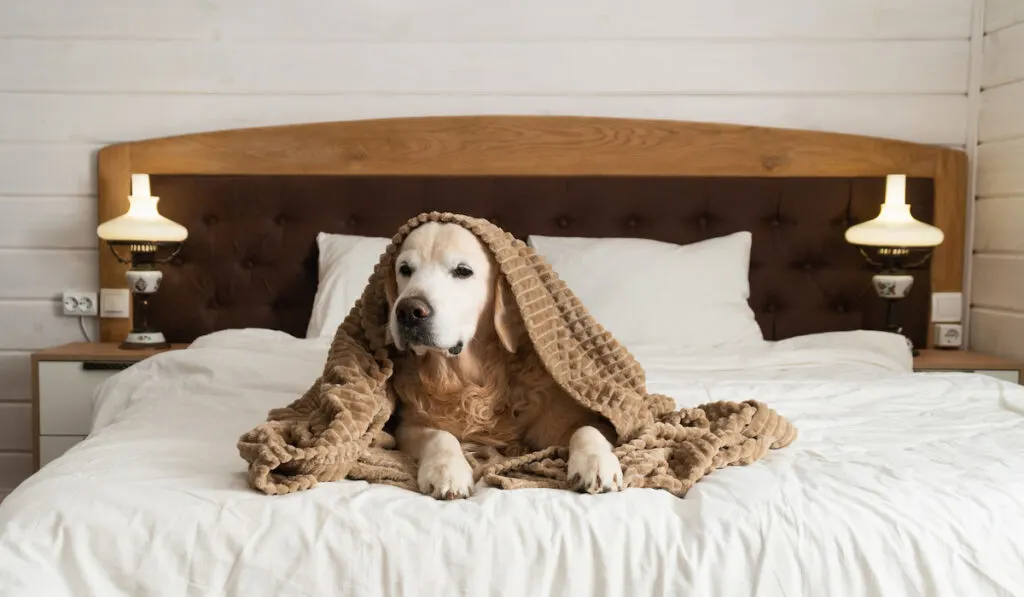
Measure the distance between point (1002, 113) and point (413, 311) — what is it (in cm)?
236

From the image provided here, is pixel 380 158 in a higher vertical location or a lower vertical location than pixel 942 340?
higher

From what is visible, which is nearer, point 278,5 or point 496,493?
point 496,493

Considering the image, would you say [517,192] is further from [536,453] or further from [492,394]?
[536,453]

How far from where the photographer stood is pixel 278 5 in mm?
2945

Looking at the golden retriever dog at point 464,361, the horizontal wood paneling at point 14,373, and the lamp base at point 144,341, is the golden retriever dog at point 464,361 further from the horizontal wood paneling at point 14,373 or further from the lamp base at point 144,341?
the horizontal wood paneling at point 14,373

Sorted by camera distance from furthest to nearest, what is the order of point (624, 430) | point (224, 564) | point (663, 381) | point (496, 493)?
point (663, 381), point (624, 430), point (496, 493), point (224, 564)

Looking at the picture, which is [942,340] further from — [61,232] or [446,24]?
[61,232]

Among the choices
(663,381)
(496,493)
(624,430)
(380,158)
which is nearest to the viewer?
(496,493)

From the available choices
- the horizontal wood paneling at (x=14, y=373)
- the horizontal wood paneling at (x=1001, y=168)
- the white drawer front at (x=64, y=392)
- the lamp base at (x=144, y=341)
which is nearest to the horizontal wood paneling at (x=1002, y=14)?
the horizontal wood paneling at (x=1001, y=168)

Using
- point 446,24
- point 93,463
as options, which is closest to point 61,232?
point 446,24

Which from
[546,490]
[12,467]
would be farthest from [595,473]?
[12,467]

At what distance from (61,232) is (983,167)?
3.05m

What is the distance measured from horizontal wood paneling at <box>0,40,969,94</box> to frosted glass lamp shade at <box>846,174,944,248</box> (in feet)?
1.39

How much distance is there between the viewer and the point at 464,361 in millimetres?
1489
